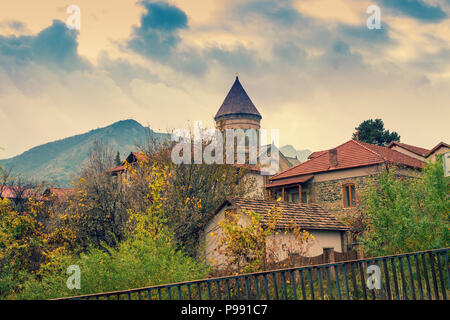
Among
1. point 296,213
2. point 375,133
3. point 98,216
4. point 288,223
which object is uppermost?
point 375,133

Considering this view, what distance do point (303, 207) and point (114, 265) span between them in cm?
1393

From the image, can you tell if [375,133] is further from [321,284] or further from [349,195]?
[321,284]

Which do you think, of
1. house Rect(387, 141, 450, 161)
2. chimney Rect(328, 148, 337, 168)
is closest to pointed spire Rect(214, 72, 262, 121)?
house Rect(387, 141, 450, 161)

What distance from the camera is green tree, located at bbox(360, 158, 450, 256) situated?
1430 cm

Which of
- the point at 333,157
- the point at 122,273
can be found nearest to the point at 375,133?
the point at 333,157

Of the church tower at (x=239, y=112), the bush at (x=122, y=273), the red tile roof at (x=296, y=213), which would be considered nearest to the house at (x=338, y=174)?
the red tile roof at (x=296, y=213)

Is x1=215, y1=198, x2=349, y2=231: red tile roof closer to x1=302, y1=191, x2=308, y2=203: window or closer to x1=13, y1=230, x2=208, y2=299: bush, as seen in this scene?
x1=13, y1=230, x2=208, y2=299: bush

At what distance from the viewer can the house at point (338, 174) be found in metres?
28.7

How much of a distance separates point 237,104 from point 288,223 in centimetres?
4419

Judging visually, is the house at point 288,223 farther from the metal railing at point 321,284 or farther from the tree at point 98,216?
the metal railing at point 321,284

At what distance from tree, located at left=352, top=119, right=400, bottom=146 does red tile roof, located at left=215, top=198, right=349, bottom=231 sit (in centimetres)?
3001

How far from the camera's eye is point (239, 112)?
60781mm
